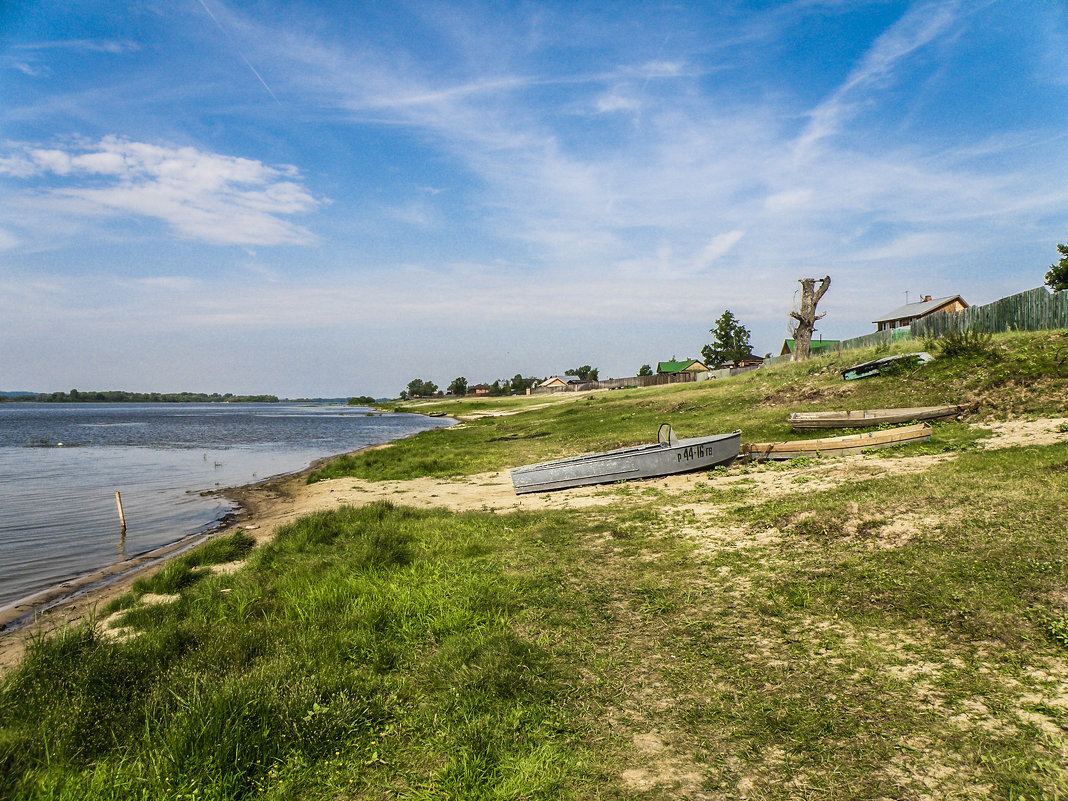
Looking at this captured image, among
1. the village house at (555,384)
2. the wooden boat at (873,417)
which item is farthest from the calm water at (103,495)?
the village house at (555,384)

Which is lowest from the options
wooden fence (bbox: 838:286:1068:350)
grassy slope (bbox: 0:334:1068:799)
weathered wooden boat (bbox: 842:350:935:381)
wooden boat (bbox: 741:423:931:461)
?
grassy slope (bbox: 0:334:1068:799)

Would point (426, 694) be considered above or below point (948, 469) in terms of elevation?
below

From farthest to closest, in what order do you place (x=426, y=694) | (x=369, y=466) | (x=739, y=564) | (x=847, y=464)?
(x=369, y=466) → (x=847, y=464) → (x=739, y=564) → (x=426, y=694)

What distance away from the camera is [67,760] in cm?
413

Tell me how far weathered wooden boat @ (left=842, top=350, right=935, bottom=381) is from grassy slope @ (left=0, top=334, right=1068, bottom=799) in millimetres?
17708

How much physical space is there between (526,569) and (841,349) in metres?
42.9

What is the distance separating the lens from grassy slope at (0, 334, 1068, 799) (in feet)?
13.0

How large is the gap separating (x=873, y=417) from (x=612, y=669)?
56.1 ft

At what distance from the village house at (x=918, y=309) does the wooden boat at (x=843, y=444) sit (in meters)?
54.1

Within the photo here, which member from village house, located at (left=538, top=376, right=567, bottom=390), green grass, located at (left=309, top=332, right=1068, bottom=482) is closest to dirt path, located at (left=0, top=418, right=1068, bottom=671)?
green grass, located at (left=309, top=332, right=1068, bottom=482)

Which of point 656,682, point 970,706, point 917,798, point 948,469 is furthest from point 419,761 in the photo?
point 948,469

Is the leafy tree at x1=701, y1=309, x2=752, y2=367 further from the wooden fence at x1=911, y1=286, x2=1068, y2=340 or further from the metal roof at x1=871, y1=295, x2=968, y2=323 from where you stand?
the wooden fence at x1=911, y1=286, x2=1068, y2=340

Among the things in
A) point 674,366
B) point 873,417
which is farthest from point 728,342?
point 873,417

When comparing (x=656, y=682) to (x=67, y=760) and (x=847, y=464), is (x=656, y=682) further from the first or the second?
(x=847, y=464)
